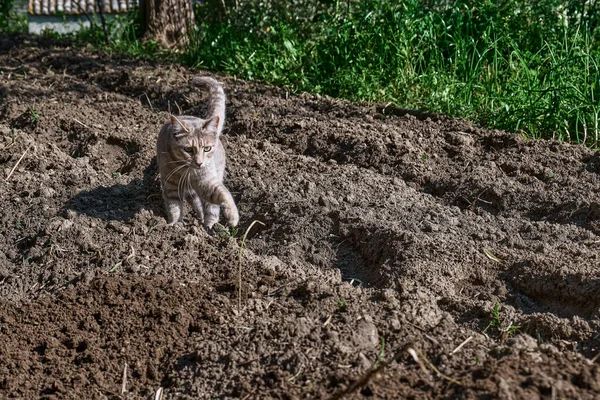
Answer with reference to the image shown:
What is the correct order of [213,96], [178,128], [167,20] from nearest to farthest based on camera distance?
1. [178,128]
2. [213,96]
3. [167,20]

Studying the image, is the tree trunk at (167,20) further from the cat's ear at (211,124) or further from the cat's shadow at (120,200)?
the cat's ear at (211,124)

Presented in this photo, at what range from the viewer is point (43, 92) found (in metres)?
8.42

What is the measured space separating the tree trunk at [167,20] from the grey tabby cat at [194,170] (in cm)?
495

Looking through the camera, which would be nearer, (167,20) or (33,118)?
(33,118)

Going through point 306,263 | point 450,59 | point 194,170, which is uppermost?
point 450,59

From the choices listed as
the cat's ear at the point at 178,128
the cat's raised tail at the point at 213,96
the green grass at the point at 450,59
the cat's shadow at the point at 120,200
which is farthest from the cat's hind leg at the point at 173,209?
the green grass at the point at 450,59

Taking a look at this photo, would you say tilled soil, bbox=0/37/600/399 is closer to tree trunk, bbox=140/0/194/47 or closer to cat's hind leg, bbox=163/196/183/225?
cat's hind leg, bbox=163/196/183/225

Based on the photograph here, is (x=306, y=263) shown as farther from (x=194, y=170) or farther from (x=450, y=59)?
(x=450, y=59)

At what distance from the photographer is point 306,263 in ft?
17.1

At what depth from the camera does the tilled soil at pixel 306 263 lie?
12.7 feet

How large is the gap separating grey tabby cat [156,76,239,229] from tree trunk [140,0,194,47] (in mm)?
4950

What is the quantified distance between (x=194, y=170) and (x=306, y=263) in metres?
1.19

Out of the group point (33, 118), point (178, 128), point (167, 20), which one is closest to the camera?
point (178, 128)

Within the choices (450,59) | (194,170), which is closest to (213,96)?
(194,170)
